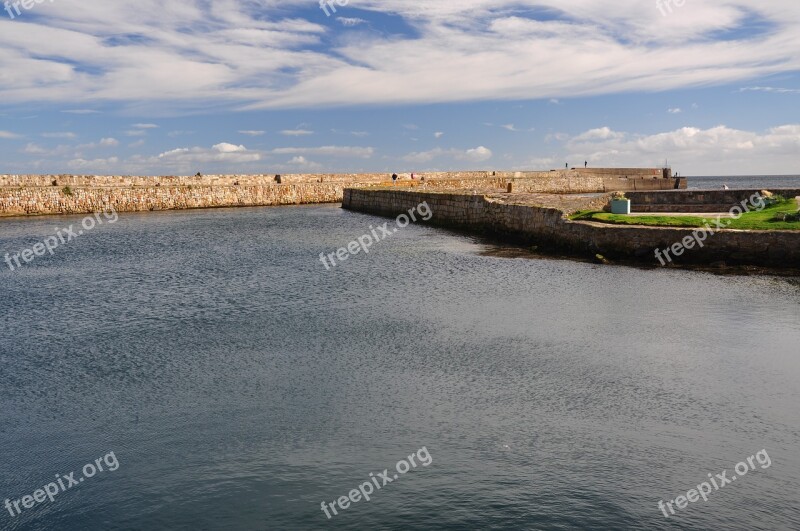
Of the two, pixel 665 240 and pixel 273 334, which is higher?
pixel 665 240

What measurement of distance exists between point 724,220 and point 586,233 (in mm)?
4841

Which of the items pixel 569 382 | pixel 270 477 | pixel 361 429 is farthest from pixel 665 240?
pixel 270 477

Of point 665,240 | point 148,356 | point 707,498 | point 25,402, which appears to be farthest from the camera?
point 665,240

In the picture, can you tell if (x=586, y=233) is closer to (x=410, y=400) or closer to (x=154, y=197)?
(x=410, y=400)

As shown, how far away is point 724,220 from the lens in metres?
25.7

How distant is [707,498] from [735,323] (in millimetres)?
8533

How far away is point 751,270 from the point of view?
2216cm

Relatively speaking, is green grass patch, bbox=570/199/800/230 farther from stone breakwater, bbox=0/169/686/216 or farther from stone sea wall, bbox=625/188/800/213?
stone breakwater, bbox=0/169/686/216

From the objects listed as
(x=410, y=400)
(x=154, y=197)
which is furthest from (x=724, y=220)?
(x=154, y=197)

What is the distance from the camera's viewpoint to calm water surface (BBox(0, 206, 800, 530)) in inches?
324

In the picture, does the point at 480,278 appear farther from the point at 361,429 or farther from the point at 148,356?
the point at 361,429

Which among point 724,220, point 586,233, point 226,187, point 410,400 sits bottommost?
point 410,400

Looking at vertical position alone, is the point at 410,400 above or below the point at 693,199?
below

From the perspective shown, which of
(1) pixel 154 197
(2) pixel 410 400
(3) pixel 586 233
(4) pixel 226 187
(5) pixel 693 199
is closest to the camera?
(2) pixel 410 400
